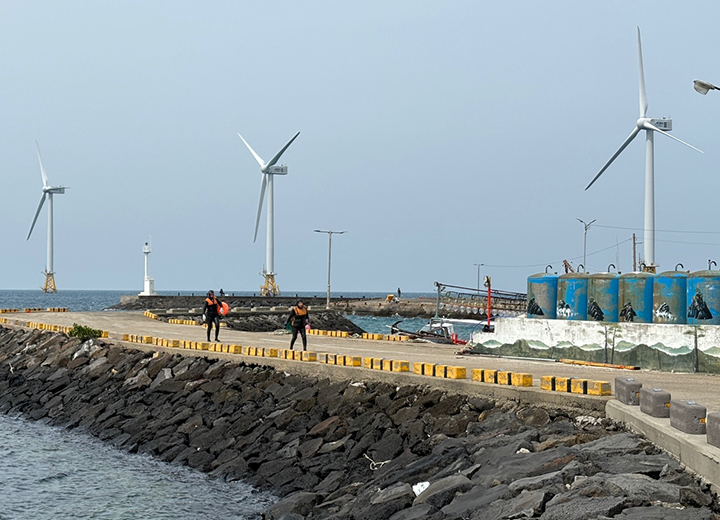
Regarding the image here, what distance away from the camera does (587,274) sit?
2980 centimetres

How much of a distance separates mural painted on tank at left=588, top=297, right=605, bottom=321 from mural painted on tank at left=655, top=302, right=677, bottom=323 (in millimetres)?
2003

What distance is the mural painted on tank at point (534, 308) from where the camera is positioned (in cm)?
3131

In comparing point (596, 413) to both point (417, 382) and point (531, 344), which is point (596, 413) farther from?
point (531, 344)

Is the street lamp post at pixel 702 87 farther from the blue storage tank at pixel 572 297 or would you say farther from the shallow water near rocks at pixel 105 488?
the shallow water near rocks at pixel 105 488

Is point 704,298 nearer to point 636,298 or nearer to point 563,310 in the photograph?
point 636,298

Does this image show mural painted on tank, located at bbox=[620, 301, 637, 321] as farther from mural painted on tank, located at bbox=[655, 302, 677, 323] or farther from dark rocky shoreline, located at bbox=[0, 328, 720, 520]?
dark rocky shoreline, located at bbox=[0, 328, 720, 520]

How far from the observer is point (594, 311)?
2931 cm

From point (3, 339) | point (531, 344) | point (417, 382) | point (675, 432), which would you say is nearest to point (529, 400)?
point (417, 382)

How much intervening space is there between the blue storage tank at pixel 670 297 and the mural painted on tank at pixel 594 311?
6.32 feet

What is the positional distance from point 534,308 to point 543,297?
60cm

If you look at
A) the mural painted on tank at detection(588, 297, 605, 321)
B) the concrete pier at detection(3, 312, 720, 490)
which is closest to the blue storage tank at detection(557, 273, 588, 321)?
the mural painted on tank at detection(588, 297, 605, 321)

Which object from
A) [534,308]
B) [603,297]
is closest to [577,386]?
[603,297]

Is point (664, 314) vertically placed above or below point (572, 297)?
below

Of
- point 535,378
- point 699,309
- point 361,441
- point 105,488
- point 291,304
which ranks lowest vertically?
point 105,488
